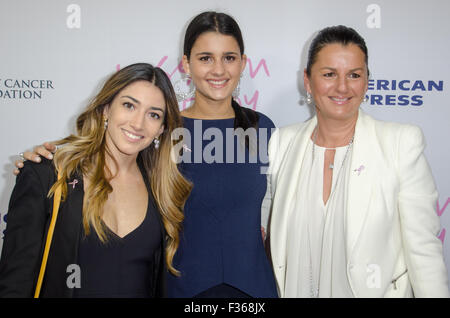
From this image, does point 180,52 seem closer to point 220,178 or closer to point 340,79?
point 220,178

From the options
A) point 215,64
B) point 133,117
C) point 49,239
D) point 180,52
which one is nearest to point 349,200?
point 215,64

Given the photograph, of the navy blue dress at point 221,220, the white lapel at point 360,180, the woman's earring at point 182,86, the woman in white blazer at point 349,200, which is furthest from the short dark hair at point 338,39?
the woman's earring at point 182,86

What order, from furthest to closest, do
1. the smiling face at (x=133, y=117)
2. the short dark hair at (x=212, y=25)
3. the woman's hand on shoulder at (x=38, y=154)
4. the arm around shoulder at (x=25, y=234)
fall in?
1. the short dark hair at (x=212, y=25)
2. the smiling face at (x=133, y=117)
3. the woman's hand on shoulder at (x=38, y=154)
4. the arm around shoulder at (x=25, y=234)

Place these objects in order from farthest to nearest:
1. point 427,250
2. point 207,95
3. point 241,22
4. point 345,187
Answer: point 241,22, point 207,95, point 345,187, point 427,250

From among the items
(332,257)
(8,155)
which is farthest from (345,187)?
(8,155)

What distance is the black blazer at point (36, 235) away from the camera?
1.63 metres

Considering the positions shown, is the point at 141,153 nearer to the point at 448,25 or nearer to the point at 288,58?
the point at 288,58

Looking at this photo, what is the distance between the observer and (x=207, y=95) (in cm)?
215

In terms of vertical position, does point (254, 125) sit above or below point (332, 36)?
below

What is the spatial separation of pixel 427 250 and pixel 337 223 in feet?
1.27

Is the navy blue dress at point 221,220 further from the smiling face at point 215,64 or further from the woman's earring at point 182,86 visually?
the woman's earring at point 182,86

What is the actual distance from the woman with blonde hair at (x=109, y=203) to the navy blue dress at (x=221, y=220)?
7 cm

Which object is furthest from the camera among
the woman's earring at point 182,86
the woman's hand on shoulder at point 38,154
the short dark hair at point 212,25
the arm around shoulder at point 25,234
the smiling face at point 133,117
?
the woman's earring at point 182,86

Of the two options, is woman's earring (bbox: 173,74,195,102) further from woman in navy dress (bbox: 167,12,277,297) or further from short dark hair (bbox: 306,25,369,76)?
short dark hair (bbox: 306,25,369,76)
